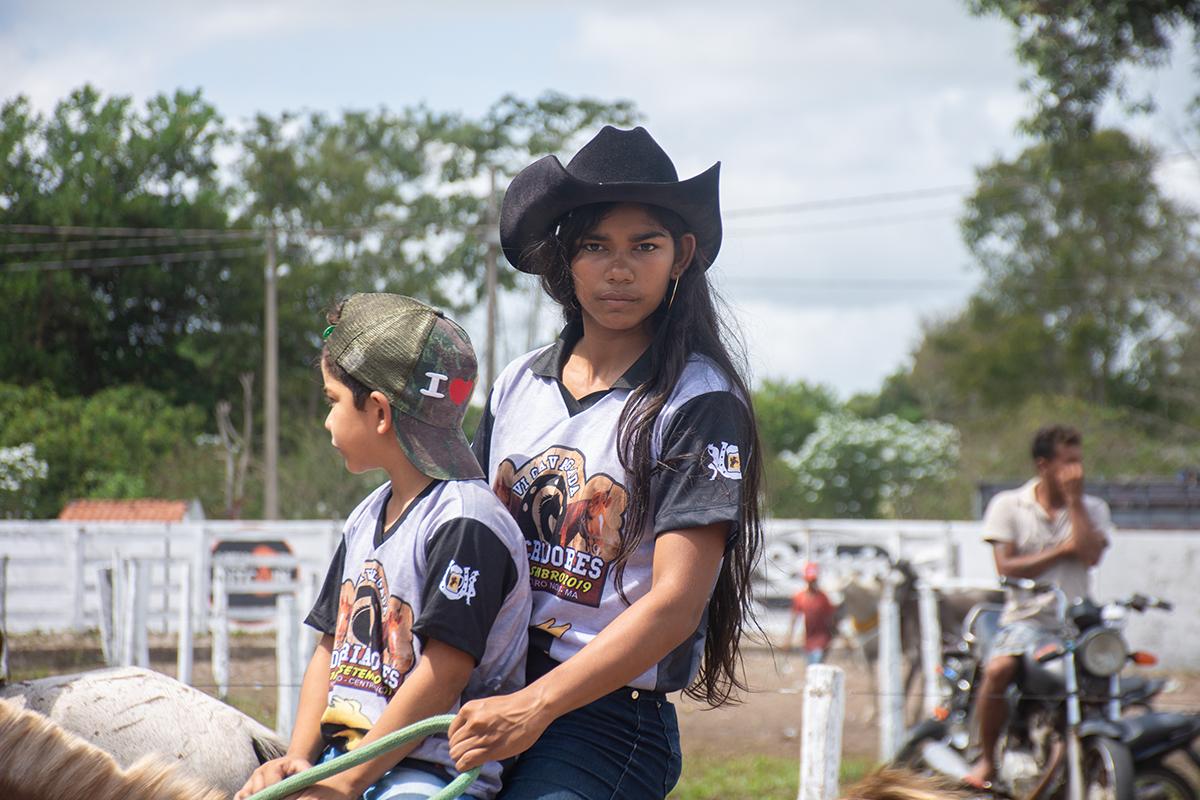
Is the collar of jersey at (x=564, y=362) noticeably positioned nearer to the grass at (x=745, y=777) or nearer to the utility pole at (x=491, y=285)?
the grass at (x=745, y=777)

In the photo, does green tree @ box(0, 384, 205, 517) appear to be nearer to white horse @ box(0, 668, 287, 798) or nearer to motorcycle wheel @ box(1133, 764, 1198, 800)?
motorcycle wheel @ box(1133, 764, 1198, 800)

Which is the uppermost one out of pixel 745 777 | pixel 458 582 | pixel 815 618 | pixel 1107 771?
pixel 458 582

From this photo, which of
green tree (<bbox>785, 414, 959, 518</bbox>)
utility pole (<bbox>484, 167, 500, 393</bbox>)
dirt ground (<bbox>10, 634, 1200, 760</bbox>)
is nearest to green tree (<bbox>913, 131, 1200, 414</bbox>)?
green tree (<bbox>785, 414, 959, 518</bbox>)

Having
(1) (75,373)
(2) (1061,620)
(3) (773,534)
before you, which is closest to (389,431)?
(2) (1061,620)

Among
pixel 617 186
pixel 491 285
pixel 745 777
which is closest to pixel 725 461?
pixel 617 186

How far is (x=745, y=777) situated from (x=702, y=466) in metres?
6.05

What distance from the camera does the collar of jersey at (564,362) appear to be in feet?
6.83

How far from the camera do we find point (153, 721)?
7.95 feet

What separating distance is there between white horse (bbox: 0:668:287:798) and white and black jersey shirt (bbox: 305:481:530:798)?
0.53 m

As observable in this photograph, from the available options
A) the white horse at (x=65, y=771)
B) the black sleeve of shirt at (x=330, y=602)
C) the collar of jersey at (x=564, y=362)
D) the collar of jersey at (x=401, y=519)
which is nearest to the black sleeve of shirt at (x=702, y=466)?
the collar of jersey at (x=564, y=362)

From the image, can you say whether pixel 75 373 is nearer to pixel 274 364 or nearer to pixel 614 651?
pixel 274 364

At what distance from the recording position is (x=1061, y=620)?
5684mm

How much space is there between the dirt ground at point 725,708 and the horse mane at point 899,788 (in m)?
5.15

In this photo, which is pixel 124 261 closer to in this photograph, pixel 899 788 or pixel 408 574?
pixel 408 574
